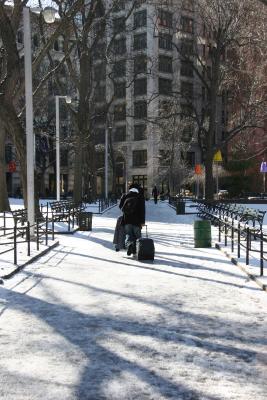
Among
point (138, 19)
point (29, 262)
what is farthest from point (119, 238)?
point (138, 19)

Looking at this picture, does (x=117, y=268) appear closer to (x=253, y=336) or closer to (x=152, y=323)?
(x=152, y=323)

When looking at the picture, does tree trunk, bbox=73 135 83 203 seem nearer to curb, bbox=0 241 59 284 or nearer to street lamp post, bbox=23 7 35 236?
street lamp post, bbox=23 7 35 236

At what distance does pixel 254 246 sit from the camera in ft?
51.5

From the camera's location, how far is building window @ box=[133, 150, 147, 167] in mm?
92188

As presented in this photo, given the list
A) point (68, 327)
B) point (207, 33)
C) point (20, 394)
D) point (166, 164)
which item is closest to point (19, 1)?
point (68, 327)

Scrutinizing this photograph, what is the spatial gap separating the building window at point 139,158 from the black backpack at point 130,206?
7808 centimetres

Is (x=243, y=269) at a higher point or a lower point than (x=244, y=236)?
lower

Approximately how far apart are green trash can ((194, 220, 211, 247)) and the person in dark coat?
8.06 ft

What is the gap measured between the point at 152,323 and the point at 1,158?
26072 millimetres

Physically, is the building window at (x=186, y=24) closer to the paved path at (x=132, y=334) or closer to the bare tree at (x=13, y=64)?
the bare tree at (x=13, y=64)

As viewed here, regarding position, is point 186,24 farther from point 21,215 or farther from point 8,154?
point 8,154

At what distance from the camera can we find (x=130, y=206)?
14.0m

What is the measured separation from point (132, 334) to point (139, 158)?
8675 centimetres

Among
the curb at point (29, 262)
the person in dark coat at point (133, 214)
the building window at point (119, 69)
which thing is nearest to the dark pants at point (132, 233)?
the person in dark coat at point (133, 214)
